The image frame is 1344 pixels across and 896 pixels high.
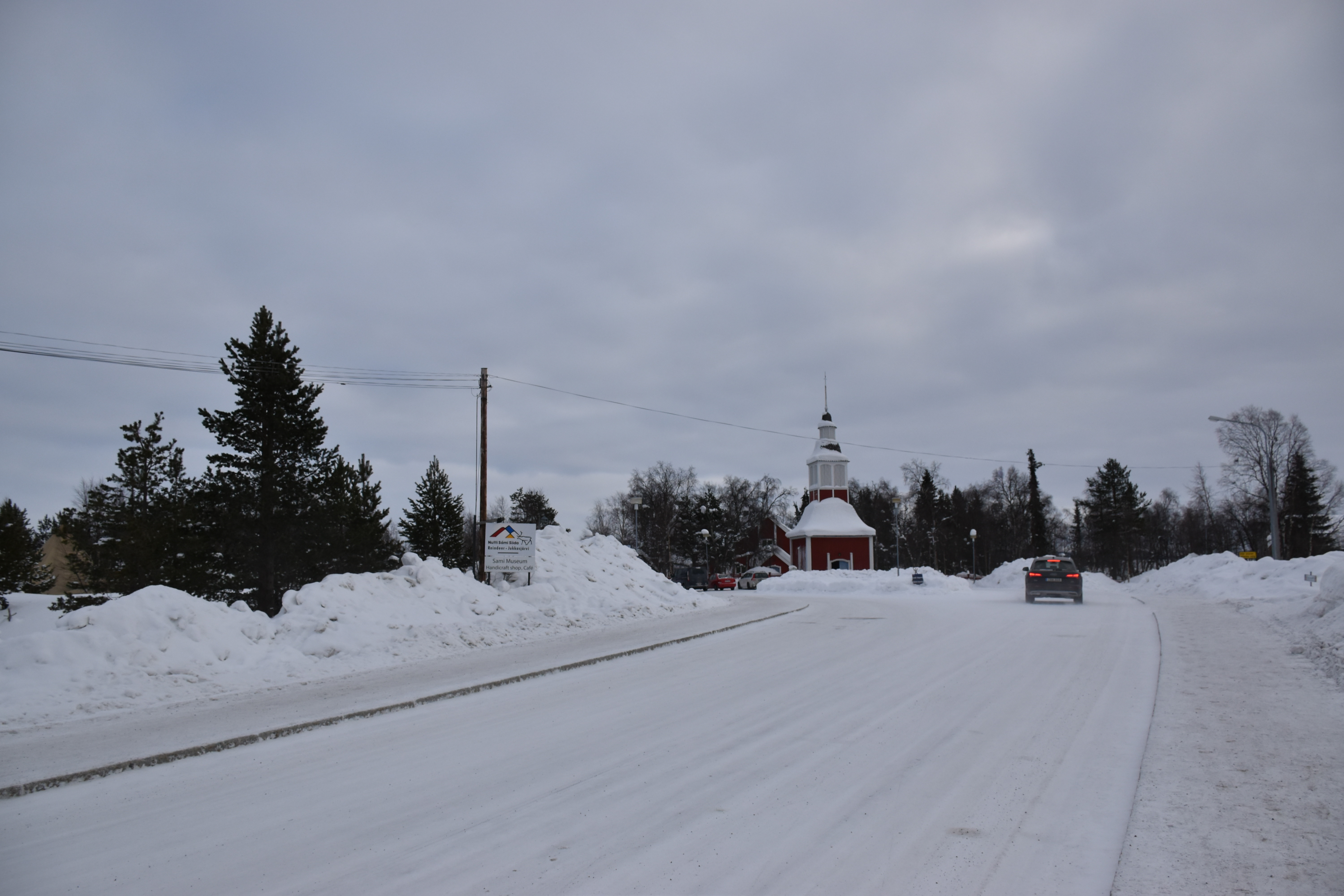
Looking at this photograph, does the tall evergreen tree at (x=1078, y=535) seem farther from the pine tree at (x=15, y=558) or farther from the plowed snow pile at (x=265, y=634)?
the pine tree at (x=15, y=558)

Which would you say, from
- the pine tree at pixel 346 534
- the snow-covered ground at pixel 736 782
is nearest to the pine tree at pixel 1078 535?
the pine tree at pixel 346 534

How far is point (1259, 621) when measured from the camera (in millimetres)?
18922

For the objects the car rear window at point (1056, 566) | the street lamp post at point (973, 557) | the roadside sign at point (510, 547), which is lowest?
the street lamp post at point (973, 557)

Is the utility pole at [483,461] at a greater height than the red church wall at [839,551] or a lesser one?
greater

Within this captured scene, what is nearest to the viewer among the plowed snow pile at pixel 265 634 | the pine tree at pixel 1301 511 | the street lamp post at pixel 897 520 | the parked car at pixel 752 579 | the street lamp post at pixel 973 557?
the plowed snow pile at pixel 265 634

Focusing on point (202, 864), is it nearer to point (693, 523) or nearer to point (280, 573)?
point (280, 573)

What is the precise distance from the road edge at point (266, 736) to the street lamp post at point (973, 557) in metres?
45.1

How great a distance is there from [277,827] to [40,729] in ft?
16.2

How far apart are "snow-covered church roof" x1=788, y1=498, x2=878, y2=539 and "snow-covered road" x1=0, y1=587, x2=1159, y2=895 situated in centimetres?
5252

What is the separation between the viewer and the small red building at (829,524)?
63.1 metres

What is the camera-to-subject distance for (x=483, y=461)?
72.8 ft

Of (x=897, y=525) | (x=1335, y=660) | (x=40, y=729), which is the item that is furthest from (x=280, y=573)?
(x=897, y=525)

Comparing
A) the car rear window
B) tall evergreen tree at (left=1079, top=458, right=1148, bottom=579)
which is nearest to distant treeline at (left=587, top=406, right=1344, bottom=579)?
tall evergreen tree at (left=1079, top=458, right=1148, bottom=579)

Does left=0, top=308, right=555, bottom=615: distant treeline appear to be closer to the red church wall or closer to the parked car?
the parked car
